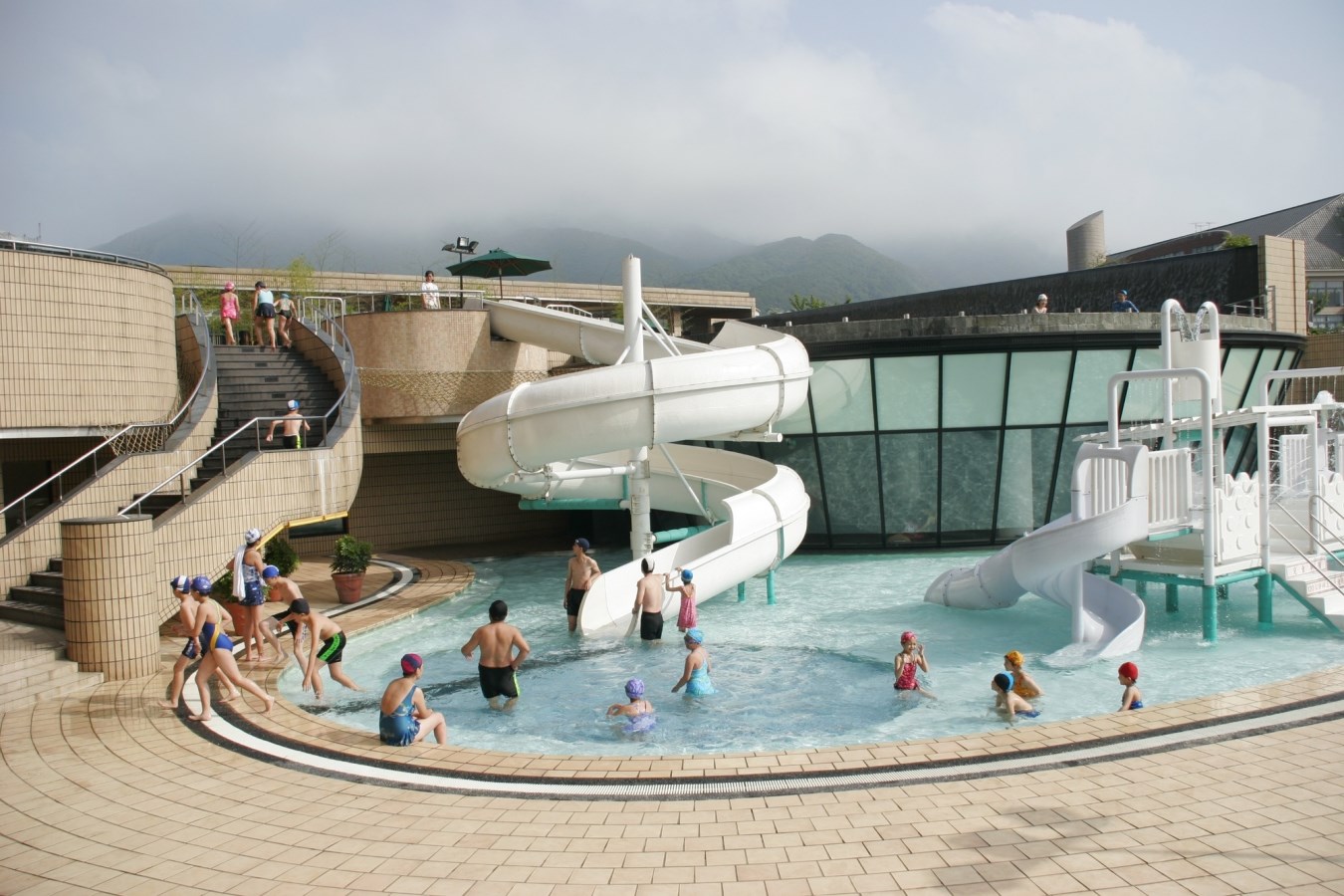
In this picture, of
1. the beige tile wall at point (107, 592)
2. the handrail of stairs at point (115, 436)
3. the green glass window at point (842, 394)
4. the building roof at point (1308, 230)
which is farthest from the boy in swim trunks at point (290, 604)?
the building roof at point (1308, 230)

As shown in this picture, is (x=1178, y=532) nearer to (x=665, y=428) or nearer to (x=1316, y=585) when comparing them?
(x=1316, y=585)

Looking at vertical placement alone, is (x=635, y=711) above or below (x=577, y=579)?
below

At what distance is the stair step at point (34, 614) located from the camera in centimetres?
1049

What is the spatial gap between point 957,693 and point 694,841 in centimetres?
523

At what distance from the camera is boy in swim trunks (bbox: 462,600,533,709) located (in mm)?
9398

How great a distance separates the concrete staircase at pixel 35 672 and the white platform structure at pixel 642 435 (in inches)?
226

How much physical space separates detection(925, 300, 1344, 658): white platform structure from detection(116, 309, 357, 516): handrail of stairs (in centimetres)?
1041

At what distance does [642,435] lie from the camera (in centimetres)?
A: 1329

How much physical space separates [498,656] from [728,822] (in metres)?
4.25

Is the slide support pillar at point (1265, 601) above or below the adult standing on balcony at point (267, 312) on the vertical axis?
below

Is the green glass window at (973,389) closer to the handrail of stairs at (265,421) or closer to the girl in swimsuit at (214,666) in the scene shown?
the handrail of stairs at (265,421)

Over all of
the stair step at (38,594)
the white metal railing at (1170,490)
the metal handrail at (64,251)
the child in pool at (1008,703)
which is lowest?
the child in pool at (1008,703)

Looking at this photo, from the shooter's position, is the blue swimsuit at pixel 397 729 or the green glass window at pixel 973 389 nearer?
the blue swimsuit at pixel 397 729

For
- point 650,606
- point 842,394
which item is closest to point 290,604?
point 650,606
